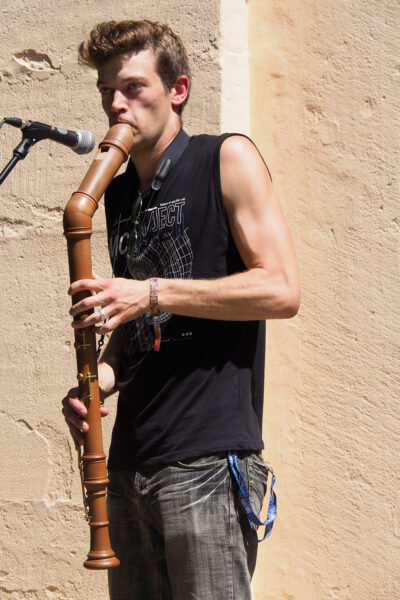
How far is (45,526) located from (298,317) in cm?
112

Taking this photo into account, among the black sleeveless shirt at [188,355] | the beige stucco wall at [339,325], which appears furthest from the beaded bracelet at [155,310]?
the beige stucco wall at [339,325]

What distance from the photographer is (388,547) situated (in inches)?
100.0

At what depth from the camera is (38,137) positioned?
196 cm

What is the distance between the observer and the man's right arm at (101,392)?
1811 millimetres

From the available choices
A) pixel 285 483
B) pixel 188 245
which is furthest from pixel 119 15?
pixel 285 483

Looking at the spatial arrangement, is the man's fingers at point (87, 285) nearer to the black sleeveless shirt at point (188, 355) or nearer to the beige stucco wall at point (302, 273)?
the black sleeveless shirt at point (188, 355)

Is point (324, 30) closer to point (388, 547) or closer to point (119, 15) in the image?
point (119, 15)

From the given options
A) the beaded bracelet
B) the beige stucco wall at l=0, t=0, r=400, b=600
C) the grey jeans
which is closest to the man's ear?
the beaded bracelet

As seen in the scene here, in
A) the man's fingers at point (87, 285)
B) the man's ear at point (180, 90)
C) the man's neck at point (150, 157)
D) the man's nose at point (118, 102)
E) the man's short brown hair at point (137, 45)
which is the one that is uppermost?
the man's short brown hair at point (137, 45)

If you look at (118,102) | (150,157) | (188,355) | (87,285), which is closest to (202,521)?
(188,355)

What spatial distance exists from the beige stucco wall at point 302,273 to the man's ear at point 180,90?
68 cm

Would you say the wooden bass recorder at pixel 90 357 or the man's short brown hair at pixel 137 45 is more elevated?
the man's short brown hair at pixel 137 45

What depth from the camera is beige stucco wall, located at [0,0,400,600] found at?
2600 millimetres

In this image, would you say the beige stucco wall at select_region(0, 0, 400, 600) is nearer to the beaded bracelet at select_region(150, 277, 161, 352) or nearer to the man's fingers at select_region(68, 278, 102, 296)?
the beaded bracelet at select_region(150, 277, 161, 352)
